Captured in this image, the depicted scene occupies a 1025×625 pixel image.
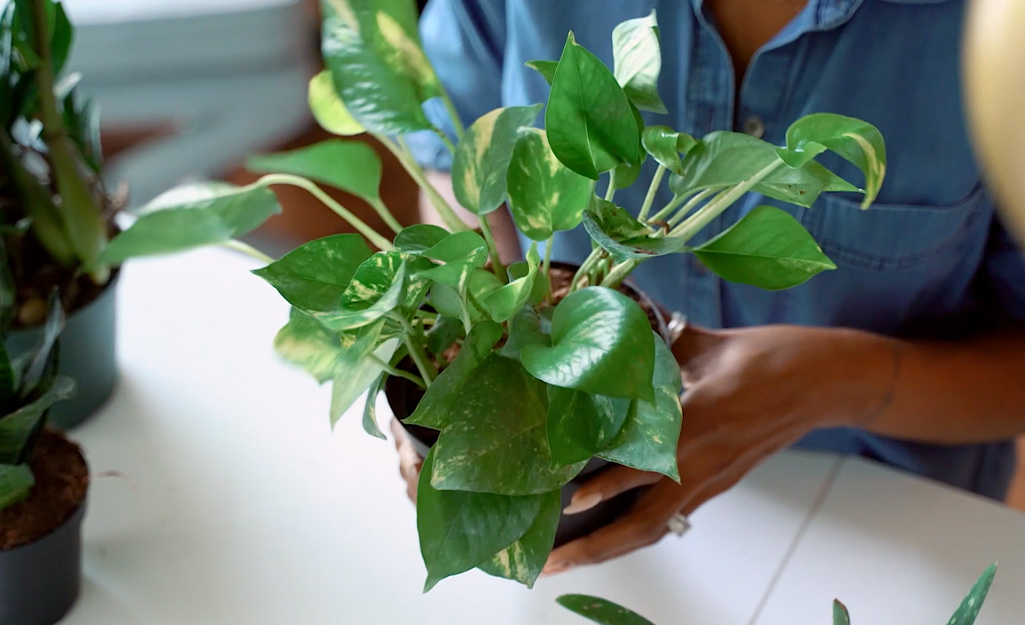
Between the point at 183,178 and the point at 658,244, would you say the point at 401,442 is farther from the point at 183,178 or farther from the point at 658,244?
the point at 183,178

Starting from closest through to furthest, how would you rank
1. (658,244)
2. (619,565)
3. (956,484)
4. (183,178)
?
(658,244), (619,565), (956,484), (183,178)

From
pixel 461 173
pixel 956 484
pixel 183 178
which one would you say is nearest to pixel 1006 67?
pixel 461 173

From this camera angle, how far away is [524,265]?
1.26 ft

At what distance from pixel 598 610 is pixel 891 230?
1.38ft

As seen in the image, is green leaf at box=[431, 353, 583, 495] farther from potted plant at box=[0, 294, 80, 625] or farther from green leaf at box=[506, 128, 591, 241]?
potted plant at box=[0, 294, 80, 625]

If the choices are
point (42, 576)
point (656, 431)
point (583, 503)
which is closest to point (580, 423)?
point (656, 431)

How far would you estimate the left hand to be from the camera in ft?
1.65

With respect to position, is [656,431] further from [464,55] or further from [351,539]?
[464,55]

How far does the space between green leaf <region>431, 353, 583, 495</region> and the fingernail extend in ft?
0.33

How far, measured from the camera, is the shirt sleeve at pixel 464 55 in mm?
768

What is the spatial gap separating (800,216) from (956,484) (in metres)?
0.33

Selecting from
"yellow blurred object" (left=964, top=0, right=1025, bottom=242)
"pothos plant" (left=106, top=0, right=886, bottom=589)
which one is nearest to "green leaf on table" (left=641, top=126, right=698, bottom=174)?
"pothos plant" (left=106, top=0, right=886, bottom=589)

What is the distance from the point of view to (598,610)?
0.40 metres

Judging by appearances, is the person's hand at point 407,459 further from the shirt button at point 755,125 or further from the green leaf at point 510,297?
the shirt button at point 755,125
